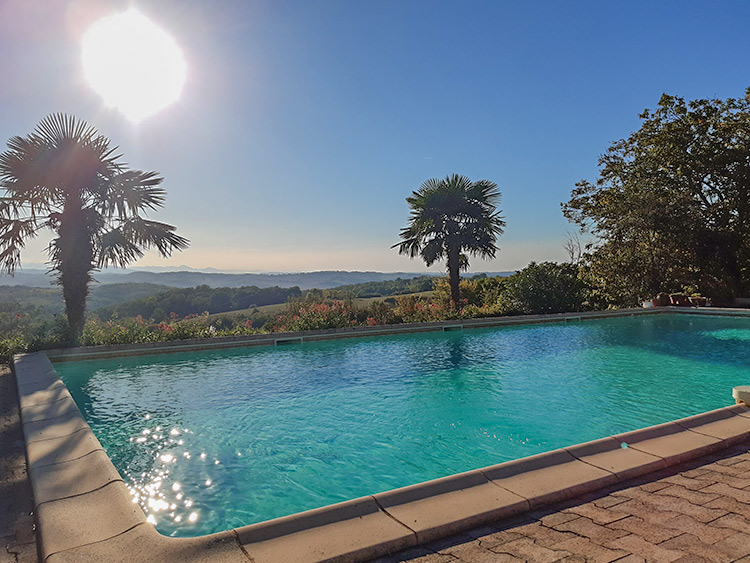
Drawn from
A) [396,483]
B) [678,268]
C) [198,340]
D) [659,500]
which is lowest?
[396,483]

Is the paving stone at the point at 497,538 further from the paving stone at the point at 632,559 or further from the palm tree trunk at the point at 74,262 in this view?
the palm tree trunk at the point at 74,262

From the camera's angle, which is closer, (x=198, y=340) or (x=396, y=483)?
(x=396, y=483)

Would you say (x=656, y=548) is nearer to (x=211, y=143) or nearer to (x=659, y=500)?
(x=659, y=500)

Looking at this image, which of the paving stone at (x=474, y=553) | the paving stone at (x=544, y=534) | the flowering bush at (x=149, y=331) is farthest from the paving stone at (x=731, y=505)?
the flowering bush at (x=149, y=331)

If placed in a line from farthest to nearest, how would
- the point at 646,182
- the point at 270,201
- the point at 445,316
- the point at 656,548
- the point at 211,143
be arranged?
the point at 270,201
the point at 646,182
the point at 445,316
the point at 211,143
the point at 656,548

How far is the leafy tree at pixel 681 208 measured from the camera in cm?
1568

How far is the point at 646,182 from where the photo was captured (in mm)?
17016

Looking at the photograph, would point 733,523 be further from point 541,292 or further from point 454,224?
point 454,224

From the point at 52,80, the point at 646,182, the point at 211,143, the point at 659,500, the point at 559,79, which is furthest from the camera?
the point at 646,182

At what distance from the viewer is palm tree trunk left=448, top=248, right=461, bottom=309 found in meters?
16.9

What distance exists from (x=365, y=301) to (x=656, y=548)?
13.0 metres

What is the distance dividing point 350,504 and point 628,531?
1491 mm

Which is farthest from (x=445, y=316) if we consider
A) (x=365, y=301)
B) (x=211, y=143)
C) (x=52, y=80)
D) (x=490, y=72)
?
(x=52, y=80)

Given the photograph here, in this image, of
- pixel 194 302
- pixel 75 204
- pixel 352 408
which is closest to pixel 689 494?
pixel 352 408
